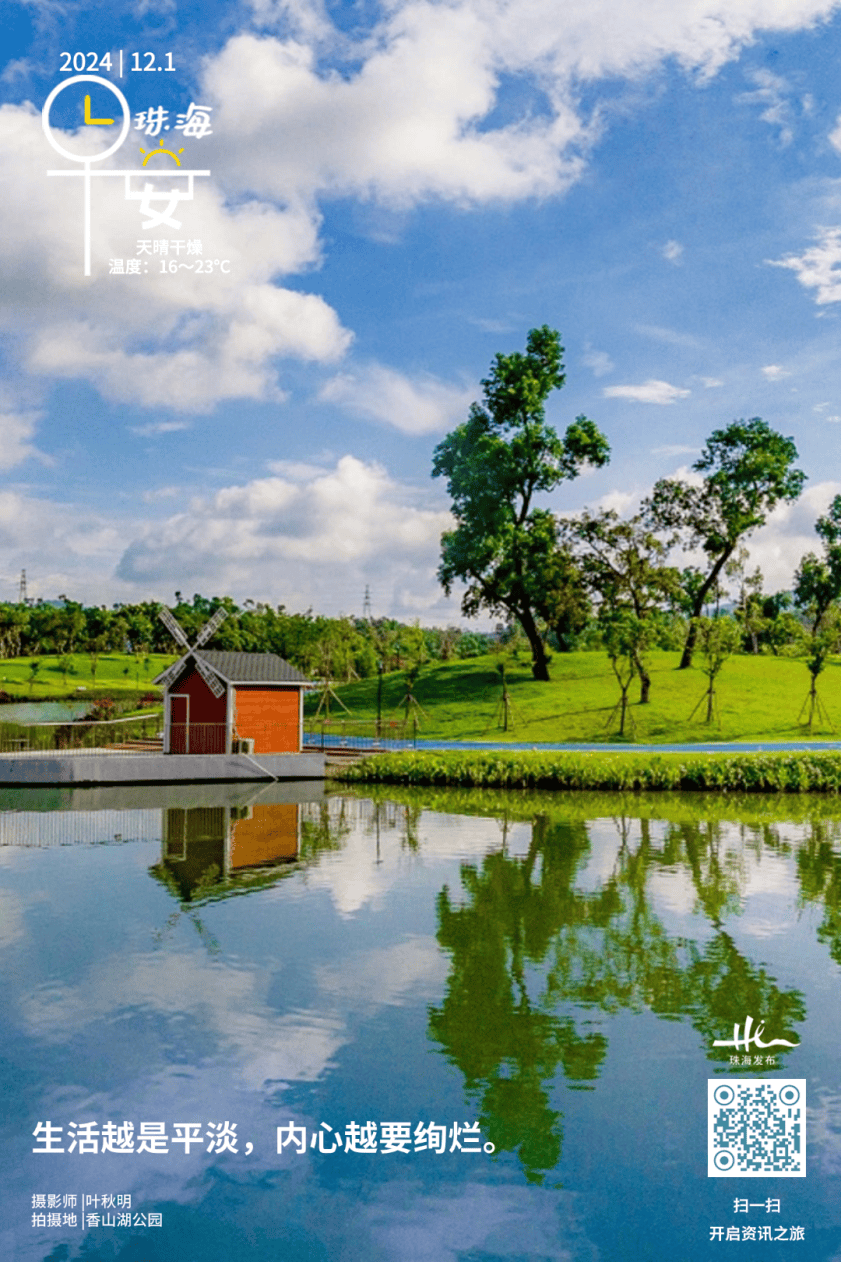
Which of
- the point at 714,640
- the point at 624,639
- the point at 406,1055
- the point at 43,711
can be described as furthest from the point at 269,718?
the point at 43,711

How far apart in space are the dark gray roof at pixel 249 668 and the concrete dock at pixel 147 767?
2.90m

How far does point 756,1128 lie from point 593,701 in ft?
130

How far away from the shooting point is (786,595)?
108938 millimetres

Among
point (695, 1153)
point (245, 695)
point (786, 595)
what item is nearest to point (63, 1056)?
point (695, 1153)

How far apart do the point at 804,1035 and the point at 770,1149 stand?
112 inches

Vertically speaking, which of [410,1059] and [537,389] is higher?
[537,389]

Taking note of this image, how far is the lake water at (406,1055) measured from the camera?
8.77 meters

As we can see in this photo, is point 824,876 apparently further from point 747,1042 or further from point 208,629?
point 208,629

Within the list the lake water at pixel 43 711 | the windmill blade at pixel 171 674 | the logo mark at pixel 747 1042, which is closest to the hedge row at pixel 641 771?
the windmill blade at pixel 171 674

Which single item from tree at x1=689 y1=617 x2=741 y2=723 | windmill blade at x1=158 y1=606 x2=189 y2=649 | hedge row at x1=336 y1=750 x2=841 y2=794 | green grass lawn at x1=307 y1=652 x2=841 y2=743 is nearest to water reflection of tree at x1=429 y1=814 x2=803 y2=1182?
hedge row at x1=336 y1=750 x2=841 y2=794

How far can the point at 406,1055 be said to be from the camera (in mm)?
11586

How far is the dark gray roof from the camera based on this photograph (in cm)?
3781

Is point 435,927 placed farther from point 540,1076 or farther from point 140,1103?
point 140,1103

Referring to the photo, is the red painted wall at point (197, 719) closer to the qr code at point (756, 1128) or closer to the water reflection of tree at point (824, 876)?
the water reflection of tree at point (824, 876)
